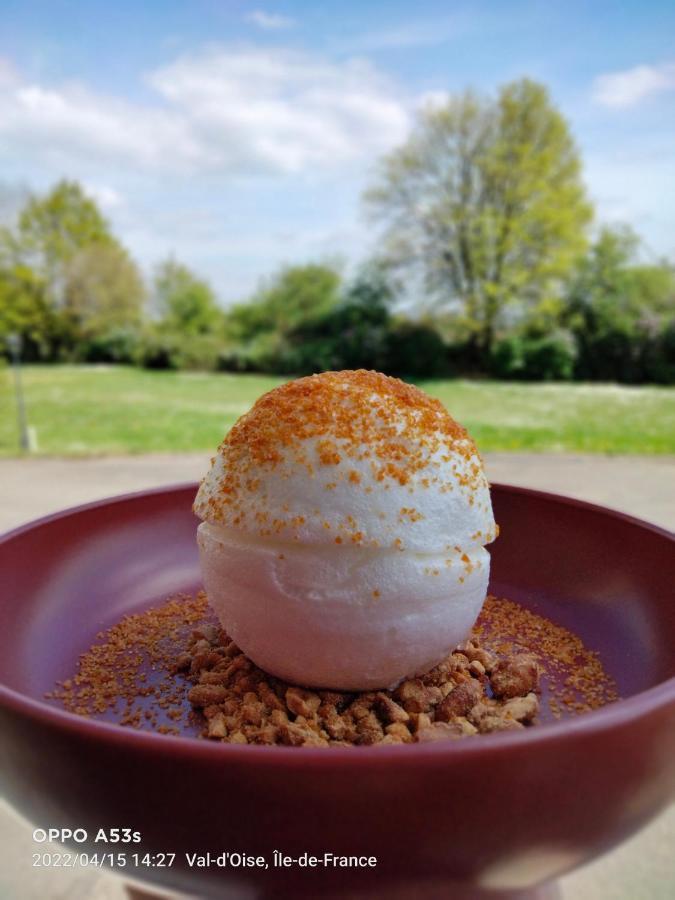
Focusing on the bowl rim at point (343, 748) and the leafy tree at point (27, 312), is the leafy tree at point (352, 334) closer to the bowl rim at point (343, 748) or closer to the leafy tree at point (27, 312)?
the leafy tree at point (27, 312)

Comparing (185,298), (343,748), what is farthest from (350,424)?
(185,298)

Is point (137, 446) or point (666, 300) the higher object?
point (666, 300)

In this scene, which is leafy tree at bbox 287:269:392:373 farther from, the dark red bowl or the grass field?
the dark red bowl

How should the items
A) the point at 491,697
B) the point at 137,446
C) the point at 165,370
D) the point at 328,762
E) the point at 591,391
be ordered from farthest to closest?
1. the point at 165,370
2. the point at 591,391
3. the point at 137,446
4. the point at 491,697
5. the point at 328,762

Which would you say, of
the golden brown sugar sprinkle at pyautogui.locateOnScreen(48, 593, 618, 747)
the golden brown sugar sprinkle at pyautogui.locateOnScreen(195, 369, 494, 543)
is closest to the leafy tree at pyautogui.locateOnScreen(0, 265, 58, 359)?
the golden brown sugar sprinkle at pyautogui.locateOnScreen(48, 593, 618, 747)

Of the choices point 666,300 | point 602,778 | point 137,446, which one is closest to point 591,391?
point 666,300

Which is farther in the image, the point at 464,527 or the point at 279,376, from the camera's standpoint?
the point at 279,376

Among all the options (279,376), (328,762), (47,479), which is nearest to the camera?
(328,762)

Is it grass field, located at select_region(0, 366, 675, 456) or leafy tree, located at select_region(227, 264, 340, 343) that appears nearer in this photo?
grass field, located at select_region(0, 366, 675, 456)

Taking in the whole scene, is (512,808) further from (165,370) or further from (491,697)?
(165,370)
